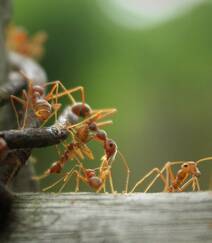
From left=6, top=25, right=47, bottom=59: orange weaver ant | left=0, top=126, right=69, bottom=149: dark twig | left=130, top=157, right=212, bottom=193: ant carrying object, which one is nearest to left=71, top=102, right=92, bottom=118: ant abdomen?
left=130, top=157, right=212, bottom=193: ant carrying object

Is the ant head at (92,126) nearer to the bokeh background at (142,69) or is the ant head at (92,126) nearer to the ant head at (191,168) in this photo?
the ant head at (191,168)

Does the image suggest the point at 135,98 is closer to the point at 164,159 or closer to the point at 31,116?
the point at 164,159

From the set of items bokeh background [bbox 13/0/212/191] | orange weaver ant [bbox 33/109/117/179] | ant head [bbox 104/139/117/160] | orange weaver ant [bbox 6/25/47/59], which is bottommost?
bokeh background [bbox 13/0/212/191]

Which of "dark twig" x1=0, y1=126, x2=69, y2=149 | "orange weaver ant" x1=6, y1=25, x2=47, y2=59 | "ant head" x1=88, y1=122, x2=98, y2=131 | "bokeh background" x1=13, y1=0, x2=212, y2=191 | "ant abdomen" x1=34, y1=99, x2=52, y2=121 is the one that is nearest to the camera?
"dark twig" x1=0, y1=126, x2=69, y2=149

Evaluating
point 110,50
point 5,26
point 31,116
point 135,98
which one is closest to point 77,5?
point 110,50

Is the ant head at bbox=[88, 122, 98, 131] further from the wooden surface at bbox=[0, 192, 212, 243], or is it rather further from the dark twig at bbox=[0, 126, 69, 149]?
the wooden surface at bbox=[0, 192, 212, 243]

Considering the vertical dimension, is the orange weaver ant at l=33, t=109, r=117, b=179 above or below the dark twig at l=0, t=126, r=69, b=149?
below

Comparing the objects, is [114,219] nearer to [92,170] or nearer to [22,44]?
[92,170]
